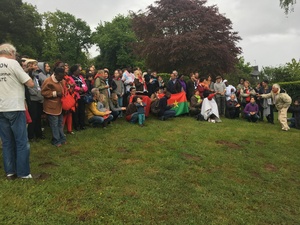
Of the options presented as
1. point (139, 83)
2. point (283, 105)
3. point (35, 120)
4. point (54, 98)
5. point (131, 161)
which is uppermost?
point (139, 83)

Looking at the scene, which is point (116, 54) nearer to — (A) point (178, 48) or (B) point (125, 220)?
(A) point (178, 48)

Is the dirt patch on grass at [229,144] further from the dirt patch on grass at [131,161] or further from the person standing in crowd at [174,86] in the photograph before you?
the person standing in crowd at [174,86]

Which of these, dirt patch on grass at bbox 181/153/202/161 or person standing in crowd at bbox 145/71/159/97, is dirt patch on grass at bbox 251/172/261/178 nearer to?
dirt patch on grass at bbox 181/153/202/161

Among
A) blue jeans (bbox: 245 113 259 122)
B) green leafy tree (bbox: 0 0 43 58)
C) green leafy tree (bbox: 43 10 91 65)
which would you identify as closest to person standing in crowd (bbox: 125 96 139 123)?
blue jeans (bbox: 245 113 259 122)

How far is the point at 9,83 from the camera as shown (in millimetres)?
4383

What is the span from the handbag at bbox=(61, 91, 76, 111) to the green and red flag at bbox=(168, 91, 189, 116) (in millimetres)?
5762

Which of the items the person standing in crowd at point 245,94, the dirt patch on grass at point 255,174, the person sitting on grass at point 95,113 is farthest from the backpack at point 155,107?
the dirt patch on grass at point 255,174

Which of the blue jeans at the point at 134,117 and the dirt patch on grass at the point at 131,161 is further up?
the blue jeans at the point at 134,117

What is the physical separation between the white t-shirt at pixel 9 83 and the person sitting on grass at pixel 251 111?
10.7 meters

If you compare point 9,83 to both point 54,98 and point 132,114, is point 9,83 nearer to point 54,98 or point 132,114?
point 54,98

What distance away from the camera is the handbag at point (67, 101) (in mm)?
7249

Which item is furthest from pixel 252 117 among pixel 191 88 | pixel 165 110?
pixel 165 110

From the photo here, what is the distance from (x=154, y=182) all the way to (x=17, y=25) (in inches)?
1712

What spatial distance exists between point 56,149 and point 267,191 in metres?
4.89
